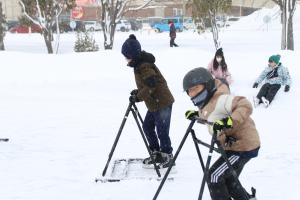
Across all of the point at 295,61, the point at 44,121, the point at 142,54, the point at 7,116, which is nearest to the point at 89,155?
the point at 142,54

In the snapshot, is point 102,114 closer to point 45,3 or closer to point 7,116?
point 7,116

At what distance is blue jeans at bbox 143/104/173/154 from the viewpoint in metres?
6.25

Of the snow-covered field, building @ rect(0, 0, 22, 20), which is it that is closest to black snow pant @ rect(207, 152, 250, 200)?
the snow-covered field

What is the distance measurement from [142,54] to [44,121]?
14.8 feet

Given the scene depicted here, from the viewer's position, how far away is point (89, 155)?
7.40 m

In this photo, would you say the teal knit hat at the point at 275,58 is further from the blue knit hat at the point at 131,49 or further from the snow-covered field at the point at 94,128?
the blue knit hat at the point at 131,49

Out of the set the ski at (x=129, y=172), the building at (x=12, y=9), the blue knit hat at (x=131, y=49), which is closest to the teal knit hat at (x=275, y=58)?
the ski at (x=129, y=172)

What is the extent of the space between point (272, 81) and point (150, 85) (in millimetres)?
6019

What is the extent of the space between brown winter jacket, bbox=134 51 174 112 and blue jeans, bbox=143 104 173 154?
11cm

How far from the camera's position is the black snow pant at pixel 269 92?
1091 cm

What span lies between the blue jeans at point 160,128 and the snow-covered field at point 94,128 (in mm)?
409

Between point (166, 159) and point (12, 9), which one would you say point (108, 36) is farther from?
point (12, 9)

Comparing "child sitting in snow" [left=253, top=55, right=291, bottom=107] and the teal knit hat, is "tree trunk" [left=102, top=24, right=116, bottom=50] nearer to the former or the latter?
"child sitting in snow" [left=253, top=55, right=291, bottom=107]

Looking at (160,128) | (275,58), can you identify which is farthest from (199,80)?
(275,58)
